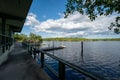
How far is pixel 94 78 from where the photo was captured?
6.88 feet

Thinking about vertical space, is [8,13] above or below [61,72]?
above

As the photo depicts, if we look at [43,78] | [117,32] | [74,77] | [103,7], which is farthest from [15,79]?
[74,77]

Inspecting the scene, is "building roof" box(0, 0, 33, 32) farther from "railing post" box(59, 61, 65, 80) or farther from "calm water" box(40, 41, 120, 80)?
"calm water" box(40, 41, 120, 80)

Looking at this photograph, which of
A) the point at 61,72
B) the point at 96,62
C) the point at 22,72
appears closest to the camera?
the point at 61,72

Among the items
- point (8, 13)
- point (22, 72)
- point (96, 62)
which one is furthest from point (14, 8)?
point (96, 62)

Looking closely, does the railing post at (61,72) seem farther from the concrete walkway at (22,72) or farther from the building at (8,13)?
the building at (8,13)

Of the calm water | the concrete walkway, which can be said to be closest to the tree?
the concrete walkway

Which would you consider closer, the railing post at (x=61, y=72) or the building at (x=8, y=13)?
the railing post at (x=61, y=72)

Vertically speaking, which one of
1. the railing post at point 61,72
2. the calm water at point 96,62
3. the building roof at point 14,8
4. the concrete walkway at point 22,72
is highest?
the building roof at point 14,8

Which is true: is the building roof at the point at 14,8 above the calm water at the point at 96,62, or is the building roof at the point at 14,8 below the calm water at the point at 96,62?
above

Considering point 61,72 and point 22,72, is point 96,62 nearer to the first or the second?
point 22,72

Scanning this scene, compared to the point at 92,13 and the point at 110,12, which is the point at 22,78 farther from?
the point at 110,12

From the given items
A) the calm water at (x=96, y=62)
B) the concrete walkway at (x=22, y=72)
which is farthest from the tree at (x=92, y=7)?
the calm water at (x=96, y=62)

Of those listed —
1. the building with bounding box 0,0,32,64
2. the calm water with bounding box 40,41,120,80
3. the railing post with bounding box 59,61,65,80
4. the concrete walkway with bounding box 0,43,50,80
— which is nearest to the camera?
the railing post with bounding box 59,61,65,80
